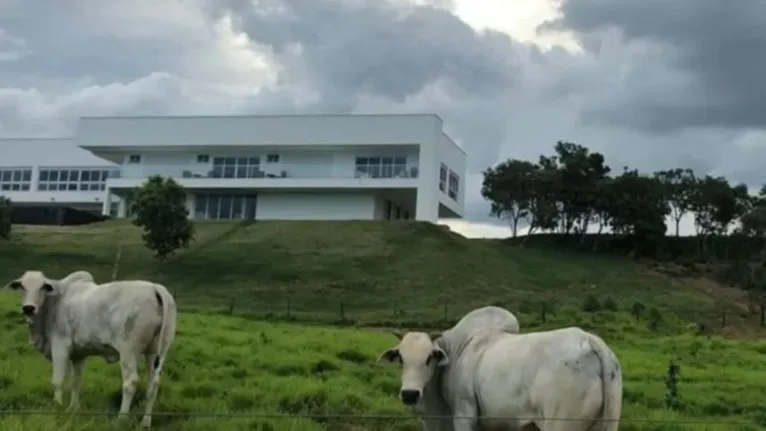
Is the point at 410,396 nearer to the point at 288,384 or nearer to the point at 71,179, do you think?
the point at 288,384

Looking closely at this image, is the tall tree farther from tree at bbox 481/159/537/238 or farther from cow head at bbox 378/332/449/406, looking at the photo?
cow head at bbox 378/332/449/406

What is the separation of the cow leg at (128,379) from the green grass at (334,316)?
14.9 inches

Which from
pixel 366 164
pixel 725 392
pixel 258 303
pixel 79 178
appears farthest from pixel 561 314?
pixel 79 178

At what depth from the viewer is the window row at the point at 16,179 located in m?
83.3

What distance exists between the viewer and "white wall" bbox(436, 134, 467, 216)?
67062 mm

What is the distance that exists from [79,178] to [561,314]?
2366 inches

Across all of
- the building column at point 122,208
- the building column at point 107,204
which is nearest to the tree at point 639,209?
the building column at point 122,208

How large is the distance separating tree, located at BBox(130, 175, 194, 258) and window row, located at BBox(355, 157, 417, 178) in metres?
20.8

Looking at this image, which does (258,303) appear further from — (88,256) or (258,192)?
(258,192)

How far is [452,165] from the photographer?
70.8 m

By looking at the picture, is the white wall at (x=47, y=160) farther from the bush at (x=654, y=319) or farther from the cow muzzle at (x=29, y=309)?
the cow muzzle at (x=29, y=309)

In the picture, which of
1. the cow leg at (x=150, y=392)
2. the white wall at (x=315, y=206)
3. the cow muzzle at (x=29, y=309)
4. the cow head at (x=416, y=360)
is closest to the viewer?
the cow head at (x=416, y=360)

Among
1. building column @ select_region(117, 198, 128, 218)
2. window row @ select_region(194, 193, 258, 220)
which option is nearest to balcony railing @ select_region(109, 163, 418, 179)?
window row @ select_region(194, 193, 258, 220)

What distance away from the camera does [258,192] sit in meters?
68.2
